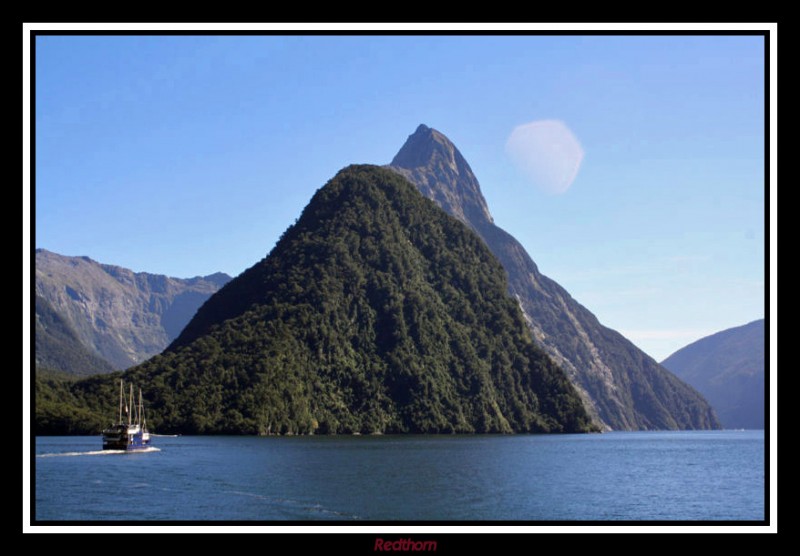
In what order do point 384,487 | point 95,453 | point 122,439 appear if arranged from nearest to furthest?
point 384,487 < point 95,453 < point 122,439

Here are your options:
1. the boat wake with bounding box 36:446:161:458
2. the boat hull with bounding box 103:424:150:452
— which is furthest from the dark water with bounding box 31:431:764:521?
A: the boat hull with bounding box 103:424:150:452

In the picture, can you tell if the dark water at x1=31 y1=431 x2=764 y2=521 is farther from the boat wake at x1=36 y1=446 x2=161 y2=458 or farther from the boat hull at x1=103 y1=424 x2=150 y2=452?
the boat hull at x1=103 y1=424 x2=150 y2=452

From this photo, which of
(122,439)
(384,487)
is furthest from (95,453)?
(384,487)

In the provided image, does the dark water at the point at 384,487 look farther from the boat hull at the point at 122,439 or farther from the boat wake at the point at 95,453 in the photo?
the boat hull at the point at 122,439

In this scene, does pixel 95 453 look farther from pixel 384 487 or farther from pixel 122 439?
pixel 384 487

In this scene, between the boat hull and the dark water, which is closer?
the dark water

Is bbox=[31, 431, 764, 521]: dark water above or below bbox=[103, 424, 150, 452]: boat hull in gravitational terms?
above
